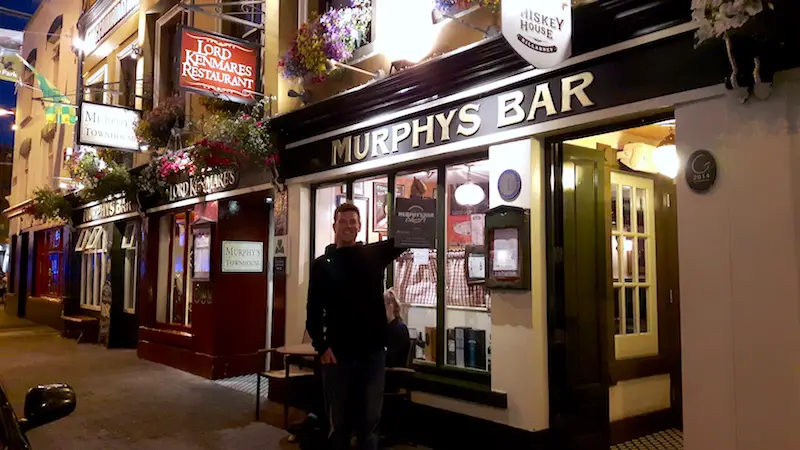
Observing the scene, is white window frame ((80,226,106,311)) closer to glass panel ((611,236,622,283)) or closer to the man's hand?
glass panel ((611,236,622,283))

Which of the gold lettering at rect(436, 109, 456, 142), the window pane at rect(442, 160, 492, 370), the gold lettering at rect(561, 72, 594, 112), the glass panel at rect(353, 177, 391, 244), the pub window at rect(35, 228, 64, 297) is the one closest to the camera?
the gold lettering at rect(561, 72, 594, 112)

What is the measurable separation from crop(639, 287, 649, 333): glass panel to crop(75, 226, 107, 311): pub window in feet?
41.8

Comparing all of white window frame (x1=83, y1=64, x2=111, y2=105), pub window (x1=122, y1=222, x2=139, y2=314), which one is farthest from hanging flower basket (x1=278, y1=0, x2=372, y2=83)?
white window frame (x1=83, y1=64, x2=111, y2=105)

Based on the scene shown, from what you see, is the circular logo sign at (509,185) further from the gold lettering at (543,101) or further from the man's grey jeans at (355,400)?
the man's grey jeans at (355,400)

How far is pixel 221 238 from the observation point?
10.1 metres

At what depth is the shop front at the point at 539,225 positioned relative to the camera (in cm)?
515

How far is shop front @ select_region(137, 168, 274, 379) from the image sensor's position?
1002 centimetres

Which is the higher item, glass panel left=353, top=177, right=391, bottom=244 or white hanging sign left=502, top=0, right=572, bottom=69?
white hanging sign left=502, top=0, right=572, bottom=69

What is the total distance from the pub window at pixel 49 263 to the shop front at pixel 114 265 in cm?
Answer: 328

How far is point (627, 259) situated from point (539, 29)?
2998 mm

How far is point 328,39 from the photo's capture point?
782cm

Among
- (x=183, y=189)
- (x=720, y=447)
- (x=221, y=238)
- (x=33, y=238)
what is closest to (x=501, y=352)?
(x=720, y=447)

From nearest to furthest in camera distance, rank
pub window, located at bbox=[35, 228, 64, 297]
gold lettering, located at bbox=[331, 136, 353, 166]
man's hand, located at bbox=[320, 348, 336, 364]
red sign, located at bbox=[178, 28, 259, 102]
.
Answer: man's hand, located at bbox=[320, 348, 336, 364] → gold lettering, located at bbox=[331, 136, 353, 166] → red sign, located at bbox=[178, 28, 259, 102] → pub window, located at bbox=[35, 228, 64, 297]

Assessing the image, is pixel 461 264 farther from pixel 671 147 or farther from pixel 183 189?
pixel 183 189
